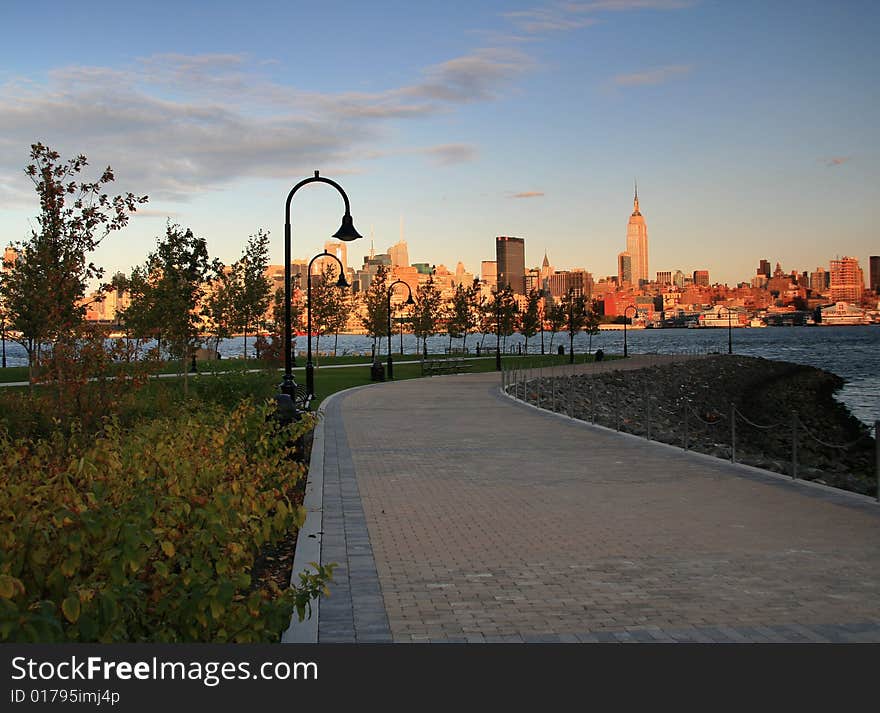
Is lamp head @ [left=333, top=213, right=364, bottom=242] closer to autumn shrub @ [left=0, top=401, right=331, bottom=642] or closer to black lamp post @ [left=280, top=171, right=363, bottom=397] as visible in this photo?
black lamp post @ [left=280, top=171, right=363, bottom=397]

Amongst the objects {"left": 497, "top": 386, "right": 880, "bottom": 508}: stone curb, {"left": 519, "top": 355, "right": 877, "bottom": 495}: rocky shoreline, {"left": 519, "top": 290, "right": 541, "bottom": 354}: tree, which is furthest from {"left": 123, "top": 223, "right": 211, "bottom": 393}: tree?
{"left": 519, "top": 290, "right": 541, "bottom": 354}: tree

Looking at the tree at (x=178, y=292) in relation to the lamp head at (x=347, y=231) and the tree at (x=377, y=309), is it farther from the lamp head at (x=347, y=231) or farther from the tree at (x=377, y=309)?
the tree at (x=377, y=309)

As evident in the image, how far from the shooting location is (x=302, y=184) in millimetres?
18719

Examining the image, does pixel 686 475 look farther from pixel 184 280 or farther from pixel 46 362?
pixel 184 280

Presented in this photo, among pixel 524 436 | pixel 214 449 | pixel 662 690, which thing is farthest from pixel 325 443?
pixel 662 690

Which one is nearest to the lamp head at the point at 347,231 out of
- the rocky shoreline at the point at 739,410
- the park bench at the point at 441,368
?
the rocky shoreline at the point at 739,410

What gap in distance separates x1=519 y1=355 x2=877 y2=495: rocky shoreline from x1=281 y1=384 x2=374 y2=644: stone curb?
679cm

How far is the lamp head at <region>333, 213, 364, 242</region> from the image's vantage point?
18.9m

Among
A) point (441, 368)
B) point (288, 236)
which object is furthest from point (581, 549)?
point (441, 368)

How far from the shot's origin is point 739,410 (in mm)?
48500

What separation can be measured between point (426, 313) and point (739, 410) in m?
35.2

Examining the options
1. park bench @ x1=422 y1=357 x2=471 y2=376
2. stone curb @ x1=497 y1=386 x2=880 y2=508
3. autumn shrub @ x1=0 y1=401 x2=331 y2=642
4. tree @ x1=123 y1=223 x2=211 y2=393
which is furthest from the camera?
park bench @ x1=422 y1=357 x2=471 y2=376

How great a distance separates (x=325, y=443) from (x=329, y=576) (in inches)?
484

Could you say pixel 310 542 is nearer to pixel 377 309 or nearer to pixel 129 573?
pixel 129 573
